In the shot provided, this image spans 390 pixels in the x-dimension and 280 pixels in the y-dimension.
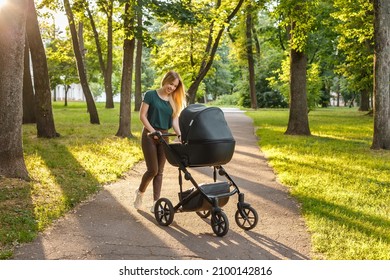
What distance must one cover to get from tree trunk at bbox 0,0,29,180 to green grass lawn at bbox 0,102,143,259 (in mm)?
375

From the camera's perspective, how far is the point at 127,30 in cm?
1270

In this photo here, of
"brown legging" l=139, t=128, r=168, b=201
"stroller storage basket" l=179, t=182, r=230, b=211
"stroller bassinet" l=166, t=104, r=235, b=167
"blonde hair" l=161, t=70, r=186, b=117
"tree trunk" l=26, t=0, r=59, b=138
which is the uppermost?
"tree trunk" l=26, t=0, r=59, b=138

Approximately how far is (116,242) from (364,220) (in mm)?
3129

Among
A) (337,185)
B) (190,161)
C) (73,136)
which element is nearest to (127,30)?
(73,136)

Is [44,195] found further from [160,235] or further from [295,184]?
[295,184]

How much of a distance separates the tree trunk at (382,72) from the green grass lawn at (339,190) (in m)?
0.67

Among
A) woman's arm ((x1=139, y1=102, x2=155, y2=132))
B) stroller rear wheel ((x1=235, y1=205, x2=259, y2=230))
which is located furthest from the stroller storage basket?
woman's arm ((x1=139, y1=102, x2=155, y2=132))

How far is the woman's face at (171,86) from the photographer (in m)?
5.95

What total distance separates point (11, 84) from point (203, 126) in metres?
3.96

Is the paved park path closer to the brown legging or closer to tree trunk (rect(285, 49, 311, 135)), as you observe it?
the brown legging

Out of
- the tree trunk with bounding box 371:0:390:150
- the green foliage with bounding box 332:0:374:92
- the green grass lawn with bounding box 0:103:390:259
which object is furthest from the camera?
the green foliage with bounding box 332:0:374:92

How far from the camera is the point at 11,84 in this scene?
25.4 feet

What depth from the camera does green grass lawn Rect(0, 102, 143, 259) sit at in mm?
5812
